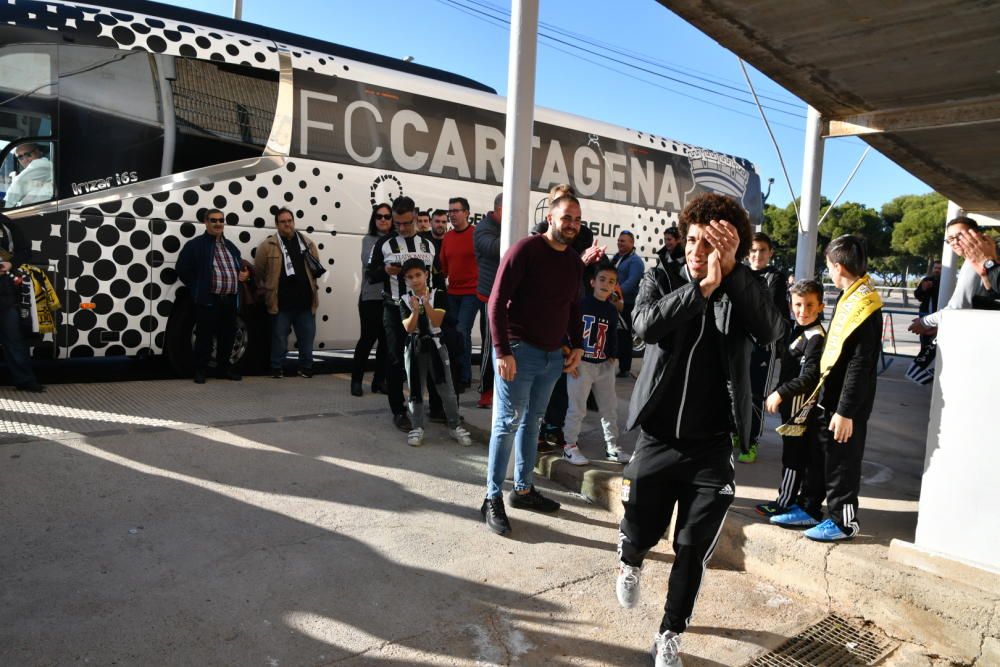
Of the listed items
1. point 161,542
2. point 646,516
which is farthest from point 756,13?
point 161,542

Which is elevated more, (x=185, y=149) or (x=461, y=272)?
(x=185, y=149)

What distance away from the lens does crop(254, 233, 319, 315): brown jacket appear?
26.4ft

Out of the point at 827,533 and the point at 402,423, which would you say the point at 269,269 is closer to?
the point at 402,423

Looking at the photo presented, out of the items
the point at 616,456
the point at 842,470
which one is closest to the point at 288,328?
the point at 616,456

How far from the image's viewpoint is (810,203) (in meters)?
7.21

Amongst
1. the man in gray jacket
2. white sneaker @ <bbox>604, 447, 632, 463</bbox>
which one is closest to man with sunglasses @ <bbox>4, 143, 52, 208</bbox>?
the man in gray jacket

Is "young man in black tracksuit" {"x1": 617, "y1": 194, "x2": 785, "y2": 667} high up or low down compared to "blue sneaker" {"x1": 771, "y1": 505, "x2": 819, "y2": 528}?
up

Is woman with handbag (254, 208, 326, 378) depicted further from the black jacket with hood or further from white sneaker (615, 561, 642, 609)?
white sneaker (615, 561, 642, 609)

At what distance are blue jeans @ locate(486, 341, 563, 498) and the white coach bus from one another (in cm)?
485

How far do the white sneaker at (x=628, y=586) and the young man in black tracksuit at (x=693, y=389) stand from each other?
6.9 inches

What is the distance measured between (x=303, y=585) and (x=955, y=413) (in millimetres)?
3246

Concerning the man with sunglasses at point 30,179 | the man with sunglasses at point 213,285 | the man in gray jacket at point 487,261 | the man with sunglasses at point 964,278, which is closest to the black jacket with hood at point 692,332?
the man with sunglasses at point 964,278

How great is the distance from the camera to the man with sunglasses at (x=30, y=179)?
22.4ft

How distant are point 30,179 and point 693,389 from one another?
6.66 metres
